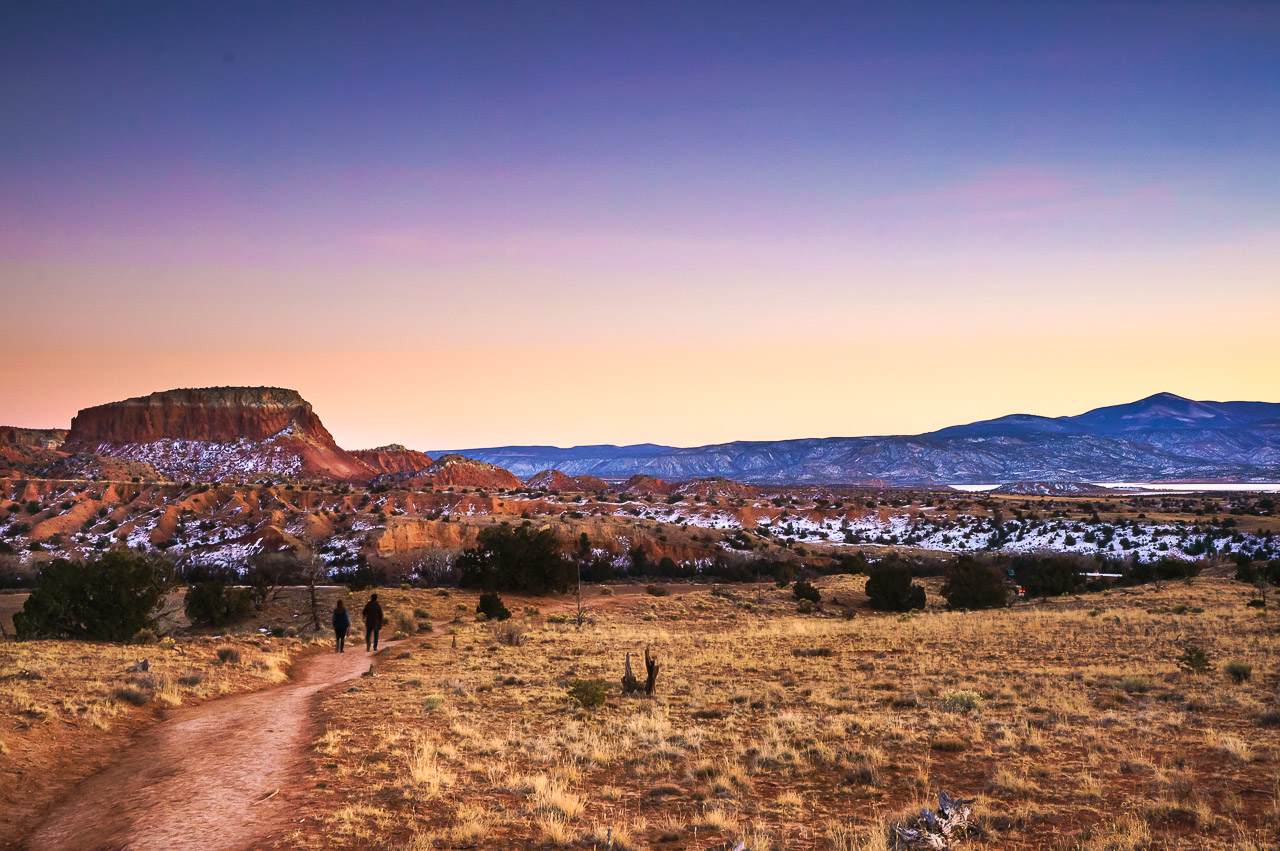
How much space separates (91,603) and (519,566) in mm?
21023

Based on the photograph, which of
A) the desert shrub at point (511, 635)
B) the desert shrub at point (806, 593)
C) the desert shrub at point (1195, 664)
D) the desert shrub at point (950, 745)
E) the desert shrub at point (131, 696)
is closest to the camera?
the desert shrub at point (950, 745)

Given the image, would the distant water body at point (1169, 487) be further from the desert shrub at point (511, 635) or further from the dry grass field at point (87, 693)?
the dry grass field at point (87, 693)

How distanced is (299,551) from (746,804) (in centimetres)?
5170

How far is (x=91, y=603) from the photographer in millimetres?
23484

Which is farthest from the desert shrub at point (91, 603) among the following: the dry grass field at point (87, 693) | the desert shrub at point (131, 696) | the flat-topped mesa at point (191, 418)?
the flat-topped mesa at point (191, 418)

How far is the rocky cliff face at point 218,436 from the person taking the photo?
385ft

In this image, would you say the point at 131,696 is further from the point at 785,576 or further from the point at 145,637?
Answer: the point at 785,576

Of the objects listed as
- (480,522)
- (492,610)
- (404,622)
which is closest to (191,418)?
(480,522)

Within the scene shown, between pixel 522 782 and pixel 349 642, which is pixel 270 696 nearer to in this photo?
pixel 522 782

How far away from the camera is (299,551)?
53781 millimetres

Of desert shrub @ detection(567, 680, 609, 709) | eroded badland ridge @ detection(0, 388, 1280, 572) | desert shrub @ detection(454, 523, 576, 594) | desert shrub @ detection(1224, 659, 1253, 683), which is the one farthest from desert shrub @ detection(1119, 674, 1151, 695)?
eroded badland ridge @ detection(0, 388, 1280, 572)

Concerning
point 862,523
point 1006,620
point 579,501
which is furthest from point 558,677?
point 579,501

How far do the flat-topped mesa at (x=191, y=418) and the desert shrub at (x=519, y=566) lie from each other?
100001mm

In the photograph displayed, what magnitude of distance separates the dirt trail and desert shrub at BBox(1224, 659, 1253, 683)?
671 inches
